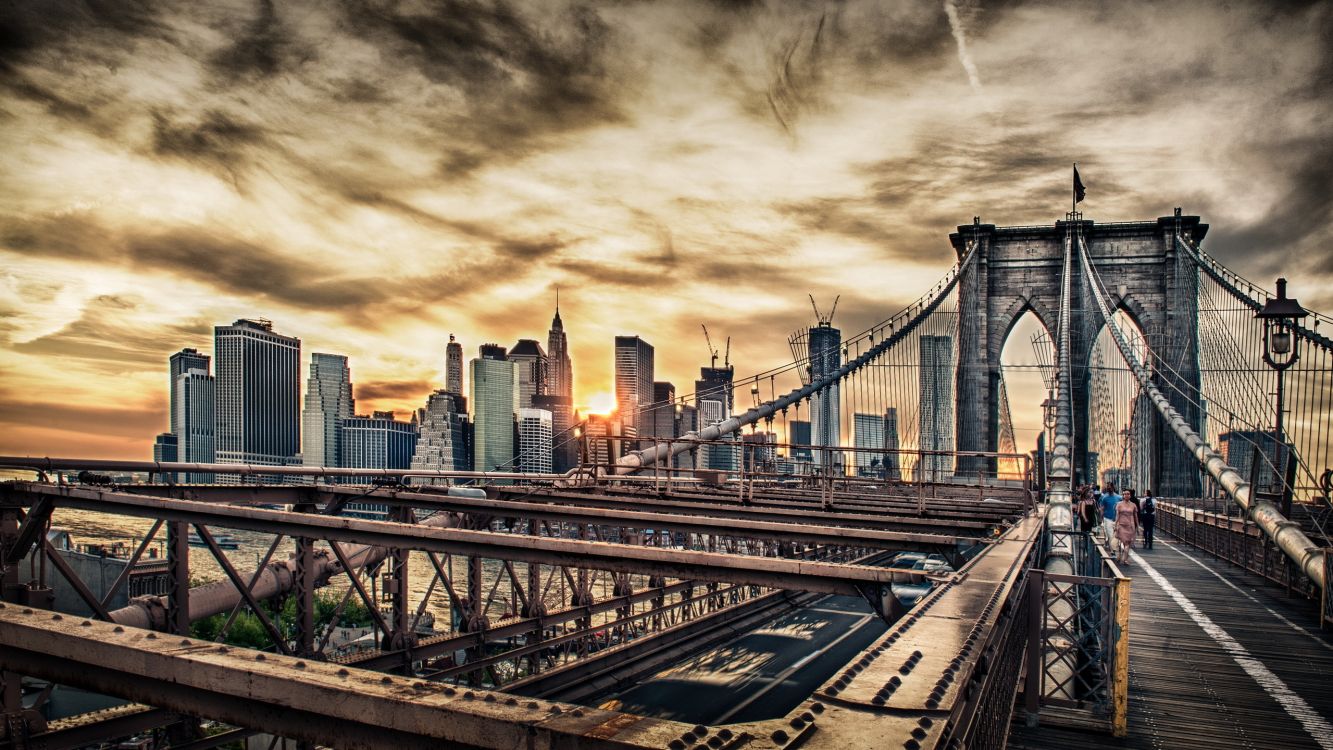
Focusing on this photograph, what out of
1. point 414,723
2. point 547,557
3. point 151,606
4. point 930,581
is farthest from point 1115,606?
point 151,606

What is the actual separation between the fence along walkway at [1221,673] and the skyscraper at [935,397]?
37.9 meters

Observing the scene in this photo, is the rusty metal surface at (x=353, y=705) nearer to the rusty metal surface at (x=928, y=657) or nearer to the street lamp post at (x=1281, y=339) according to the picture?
the rusty metal surface at (x=928, y=657)

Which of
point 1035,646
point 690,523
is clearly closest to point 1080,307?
point 1035,646

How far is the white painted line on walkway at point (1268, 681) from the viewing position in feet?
34.8

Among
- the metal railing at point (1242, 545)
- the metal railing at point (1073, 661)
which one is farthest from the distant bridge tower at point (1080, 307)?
the metal railing at point (1073, 661)

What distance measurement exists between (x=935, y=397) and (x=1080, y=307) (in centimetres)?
1205

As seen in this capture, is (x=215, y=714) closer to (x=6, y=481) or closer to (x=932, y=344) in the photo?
(x=6, y=481)

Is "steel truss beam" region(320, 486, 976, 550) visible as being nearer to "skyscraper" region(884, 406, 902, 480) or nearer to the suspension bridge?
the suspension bridge

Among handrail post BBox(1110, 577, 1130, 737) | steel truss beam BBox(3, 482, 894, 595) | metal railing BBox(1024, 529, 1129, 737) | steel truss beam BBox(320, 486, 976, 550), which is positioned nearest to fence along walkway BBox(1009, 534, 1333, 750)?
handrail post BBox(1110, 577, 1130, 737)

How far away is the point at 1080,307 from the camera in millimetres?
53656

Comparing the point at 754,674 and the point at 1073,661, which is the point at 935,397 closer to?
the point at 754,674

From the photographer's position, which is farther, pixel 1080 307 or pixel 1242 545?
pixel 1080 307

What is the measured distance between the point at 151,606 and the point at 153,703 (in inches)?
362

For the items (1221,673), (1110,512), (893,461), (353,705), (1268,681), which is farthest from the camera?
(893,461)
